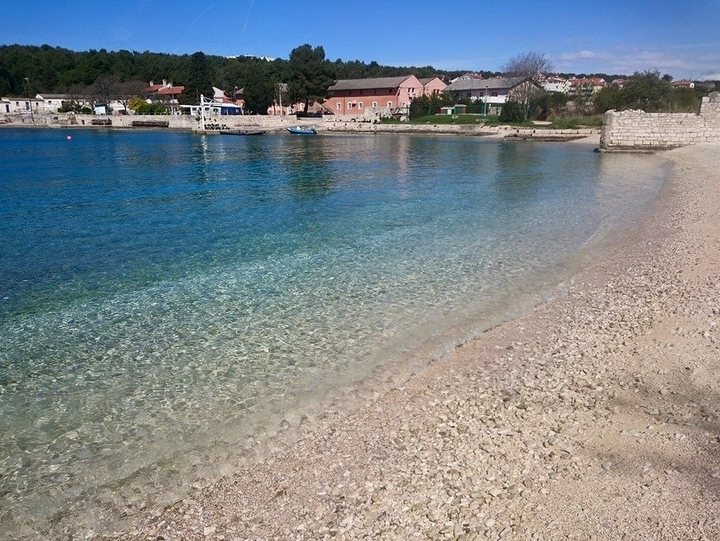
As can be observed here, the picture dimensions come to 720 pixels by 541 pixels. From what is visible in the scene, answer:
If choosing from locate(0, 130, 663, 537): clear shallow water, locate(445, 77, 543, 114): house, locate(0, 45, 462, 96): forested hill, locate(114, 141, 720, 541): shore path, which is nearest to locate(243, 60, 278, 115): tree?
locate(0, 45, 462, 96): forested hill

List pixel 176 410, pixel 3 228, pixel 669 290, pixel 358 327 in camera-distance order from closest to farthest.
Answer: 1. pixel 176 410
2. pixel 358 327
3. pixel 669 290
4. pixel 3 228

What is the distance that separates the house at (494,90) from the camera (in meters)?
90.1

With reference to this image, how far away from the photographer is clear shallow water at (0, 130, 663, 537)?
565 cm

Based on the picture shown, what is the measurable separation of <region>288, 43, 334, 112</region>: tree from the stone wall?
68311mm

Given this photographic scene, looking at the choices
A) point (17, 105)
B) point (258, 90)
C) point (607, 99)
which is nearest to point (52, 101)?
point (17, 105)

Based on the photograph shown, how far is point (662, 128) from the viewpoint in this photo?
44406 millimetres

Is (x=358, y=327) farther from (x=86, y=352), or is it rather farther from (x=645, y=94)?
(x=645, y=94)

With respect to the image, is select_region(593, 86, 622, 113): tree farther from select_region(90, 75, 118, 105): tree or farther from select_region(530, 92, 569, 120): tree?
select_region(90, 75, 118, 105): tree

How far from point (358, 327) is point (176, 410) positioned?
3.48 metres

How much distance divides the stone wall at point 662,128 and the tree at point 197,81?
90.7 meters

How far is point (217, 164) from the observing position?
41.3m

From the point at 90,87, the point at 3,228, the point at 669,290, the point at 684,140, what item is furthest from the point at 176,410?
the point at 90,87

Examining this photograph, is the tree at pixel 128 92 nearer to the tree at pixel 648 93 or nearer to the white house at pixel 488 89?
the white house at pixel 488 89

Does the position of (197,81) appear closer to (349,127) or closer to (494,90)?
(349,127)
